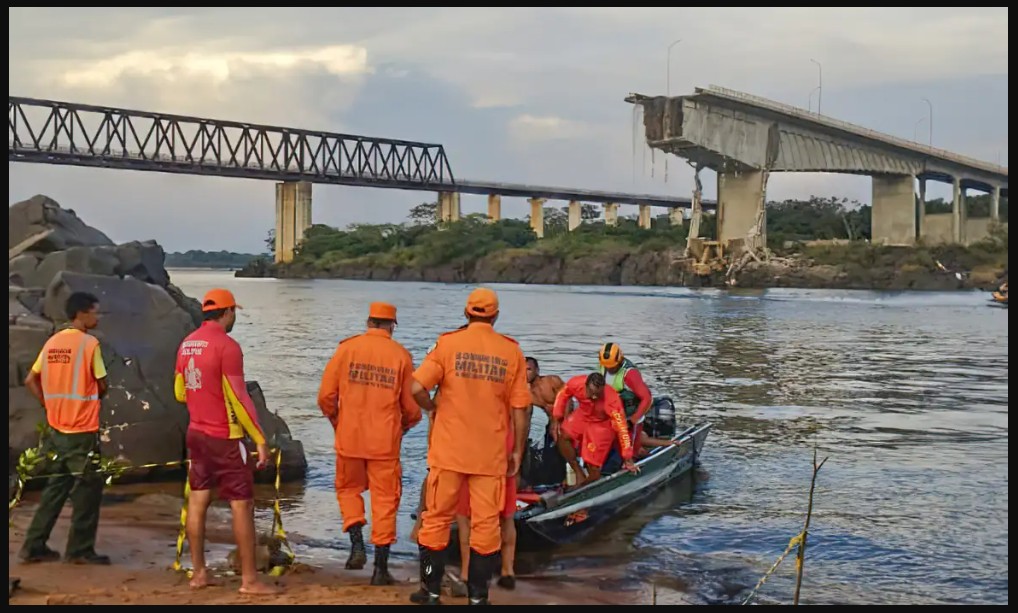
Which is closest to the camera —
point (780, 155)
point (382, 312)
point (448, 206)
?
point (382, 312)

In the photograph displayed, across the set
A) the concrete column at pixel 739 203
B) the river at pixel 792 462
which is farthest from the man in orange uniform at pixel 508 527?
the concrete column at pixel 739 203

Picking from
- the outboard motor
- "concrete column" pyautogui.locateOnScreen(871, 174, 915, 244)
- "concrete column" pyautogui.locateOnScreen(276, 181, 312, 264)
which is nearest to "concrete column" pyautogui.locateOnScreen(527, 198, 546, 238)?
"concrete column" pyautogui.locateOnScreen(276, 181, 312, 264)

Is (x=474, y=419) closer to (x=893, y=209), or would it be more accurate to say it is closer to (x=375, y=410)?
(x=375, y=410)

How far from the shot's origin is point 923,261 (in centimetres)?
9388

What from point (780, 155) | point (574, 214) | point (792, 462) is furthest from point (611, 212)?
point (792, 462)

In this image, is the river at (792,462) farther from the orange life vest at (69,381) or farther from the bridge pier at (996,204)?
the bridge pier at (996,204)

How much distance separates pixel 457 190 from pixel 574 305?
6895 centimetres

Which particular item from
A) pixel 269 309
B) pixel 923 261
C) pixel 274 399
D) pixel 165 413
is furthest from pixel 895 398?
pixel 923 261

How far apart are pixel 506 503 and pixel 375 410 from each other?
1.11 metres

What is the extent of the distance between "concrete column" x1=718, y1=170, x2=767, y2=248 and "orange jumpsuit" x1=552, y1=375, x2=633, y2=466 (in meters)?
73.8

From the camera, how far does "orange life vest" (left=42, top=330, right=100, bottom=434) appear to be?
25.1 ft

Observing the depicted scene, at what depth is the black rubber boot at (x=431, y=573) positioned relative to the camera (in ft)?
23.4

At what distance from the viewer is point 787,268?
3777 inches

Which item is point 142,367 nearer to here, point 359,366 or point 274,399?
point 359,366
